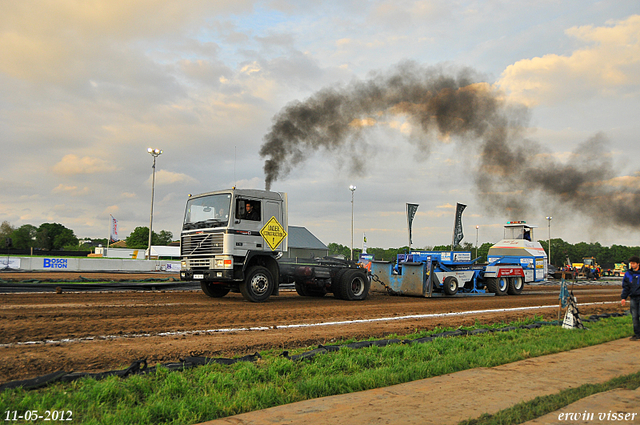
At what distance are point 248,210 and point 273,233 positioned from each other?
108 cm

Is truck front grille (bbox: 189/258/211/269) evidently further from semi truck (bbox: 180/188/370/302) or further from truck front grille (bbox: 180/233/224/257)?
truck front grille (bbox: 180/233/224/257)

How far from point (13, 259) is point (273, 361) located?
2974 cm

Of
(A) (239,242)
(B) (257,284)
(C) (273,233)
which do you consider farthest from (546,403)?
(C) (273,233)

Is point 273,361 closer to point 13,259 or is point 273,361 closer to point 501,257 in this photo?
point 501,257

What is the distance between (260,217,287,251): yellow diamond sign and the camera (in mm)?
14219

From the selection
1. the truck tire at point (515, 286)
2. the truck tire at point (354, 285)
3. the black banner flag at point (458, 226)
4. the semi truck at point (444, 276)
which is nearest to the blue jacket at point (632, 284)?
the truck tire at point (354, 285)

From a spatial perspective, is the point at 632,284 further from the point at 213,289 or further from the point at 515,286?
the point at 515,286

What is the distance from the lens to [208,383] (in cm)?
503

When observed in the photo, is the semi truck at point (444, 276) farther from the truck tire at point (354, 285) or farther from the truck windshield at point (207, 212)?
the truck windshield at point (207, 212)

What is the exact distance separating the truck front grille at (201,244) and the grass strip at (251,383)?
7.12m

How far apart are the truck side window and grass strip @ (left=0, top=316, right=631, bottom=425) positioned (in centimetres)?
737

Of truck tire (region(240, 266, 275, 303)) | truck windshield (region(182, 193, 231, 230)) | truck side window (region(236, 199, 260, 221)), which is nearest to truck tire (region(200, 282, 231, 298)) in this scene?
truck tire (region(240, 266, 275, 303))

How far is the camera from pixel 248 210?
45.9 feet

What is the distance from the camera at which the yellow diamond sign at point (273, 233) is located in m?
14.2
